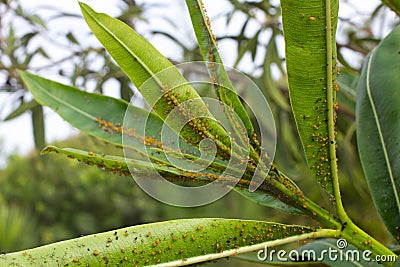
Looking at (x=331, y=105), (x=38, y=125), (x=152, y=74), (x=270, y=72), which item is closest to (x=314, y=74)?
(x=331, y=105)

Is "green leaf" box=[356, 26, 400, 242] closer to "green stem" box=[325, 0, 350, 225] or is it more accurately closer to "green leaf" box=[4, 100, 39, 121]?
"green stem" box=[325, 0, 350, 225]

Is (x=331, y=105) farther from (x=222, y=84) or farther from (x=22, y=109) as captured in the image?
(x=22, y=109)

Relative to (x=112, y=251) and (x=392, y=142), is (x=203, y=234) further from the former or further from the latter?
(x=392, y=142)

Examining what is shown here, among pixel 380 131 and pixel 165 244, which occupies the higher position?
pixel 380 131

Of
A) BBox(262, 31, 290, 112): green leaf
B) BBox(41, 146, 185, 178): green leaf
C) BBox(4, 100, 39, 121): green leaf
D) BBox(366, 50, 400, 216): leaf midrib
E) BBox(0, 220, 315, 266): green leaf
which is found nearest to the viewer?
BBox(0, 220, 315, 266): green leaf

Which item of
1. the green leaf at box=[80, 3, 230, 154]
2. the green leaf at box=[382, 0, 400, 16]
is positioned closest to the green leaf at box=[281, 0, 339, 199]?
the green leaf at box=[80, 3, 230, 154]

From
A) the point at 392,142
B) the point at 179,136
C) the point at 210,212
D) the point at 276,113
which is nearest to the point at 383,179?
the point at 392,142
